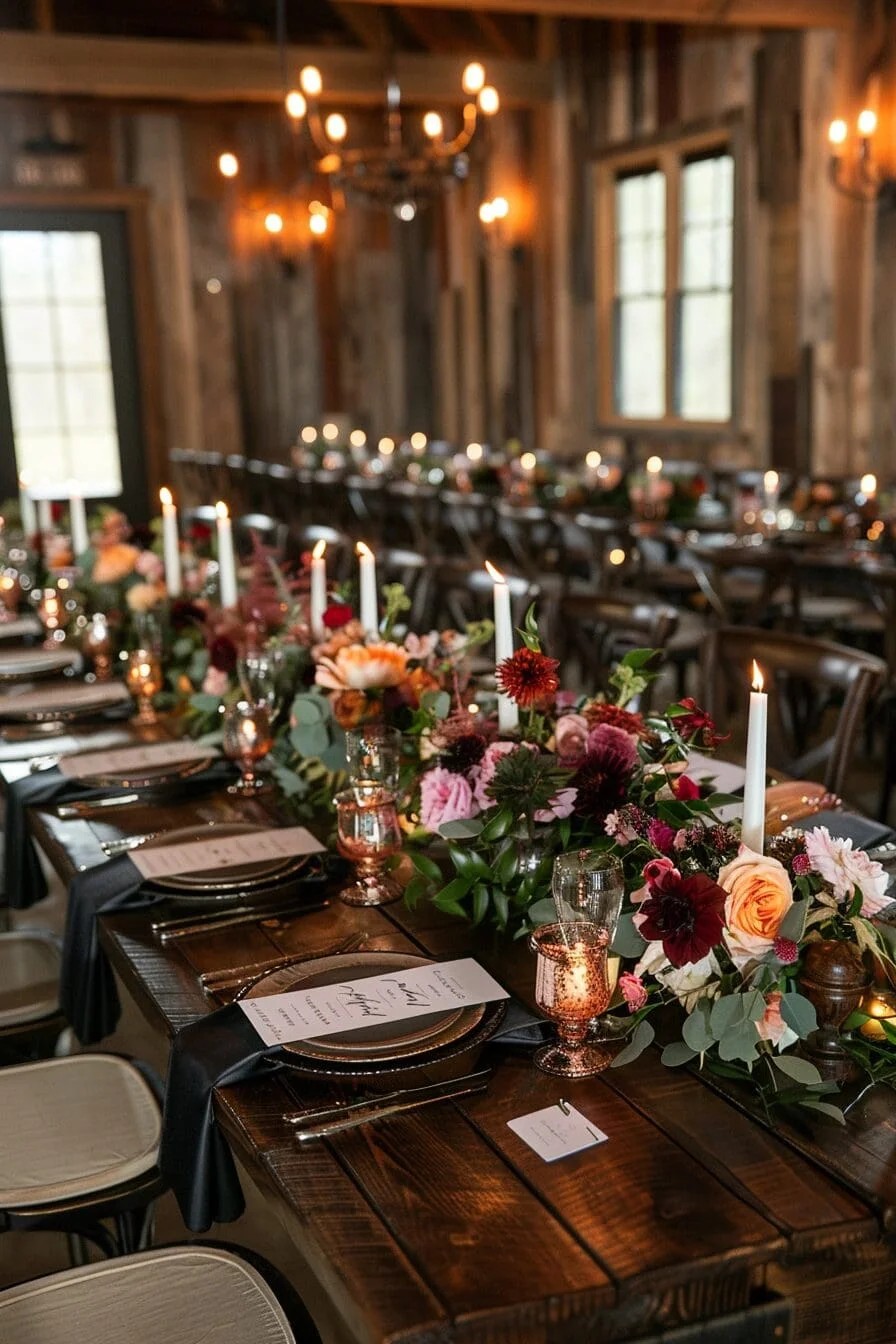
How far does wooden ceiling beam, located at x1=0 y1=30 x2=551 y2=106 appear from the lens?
8102 millimetres

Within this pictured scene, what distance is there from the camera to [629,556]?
5.02 meters

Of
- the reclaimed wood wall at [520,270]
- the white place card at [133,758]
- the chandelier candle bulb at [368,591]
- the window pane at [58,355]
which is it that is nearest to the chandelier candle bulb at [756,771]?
the chandelier candle bulb at [368,591]

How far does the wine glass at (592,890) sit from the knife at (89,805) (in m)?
Result: 1.06

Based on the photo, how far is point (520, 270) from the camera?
9508 mm

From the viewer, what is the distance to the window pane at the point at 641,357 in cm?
849

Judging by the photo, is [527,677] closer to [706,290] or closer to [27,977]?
[27,977]

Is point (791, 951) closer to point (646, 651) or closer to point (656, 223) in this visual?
point (646, 651)

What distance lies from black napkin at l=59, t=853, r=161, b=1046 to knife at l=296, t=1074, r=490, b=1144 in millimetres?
620

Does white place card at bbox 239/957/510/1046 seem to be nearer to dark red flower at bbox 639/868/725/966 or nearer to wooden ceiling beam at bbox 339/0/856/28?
dark red flower at bbox 639/868/725/966

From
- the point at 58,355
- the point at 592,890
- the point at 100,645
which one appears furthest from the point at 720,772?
the point at 58,355

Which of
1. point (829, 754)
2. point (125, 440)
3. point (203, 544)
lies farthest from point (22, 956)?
point (125, 440)

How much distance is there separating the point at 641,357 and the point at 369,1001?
305 inches

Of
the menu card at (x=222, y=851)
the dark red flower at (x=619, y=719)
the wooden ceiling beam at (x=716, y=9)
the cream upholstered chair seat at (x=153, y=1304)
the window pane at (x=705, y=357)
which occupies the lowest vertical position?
the cream upholstered chair seat at (x=153, y=1304)

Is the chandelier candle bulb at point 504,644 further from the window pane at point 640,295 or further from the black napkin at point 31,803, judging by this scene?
the window pane at point 640,295
